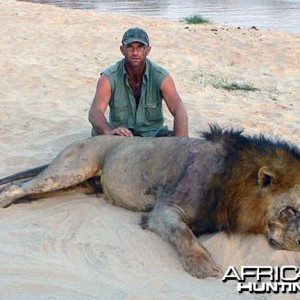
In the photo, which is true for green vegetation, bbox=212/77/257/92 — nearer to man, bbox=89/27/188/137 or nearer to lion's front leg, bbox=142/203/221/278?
man, bbox=89/27/188/137

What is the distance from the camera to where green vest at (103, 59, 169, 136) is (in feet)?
19.4

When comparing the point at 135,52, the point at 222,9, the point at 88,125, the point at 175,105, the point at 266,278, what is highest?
the point at 135,52

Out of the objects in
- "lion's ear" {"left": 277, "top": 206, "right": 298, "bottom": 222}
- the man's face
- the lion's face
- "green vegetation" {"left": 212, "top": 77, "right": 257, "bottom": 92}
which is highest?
the man's face

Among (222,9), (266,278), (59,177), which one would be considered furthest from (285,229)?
(222,9)

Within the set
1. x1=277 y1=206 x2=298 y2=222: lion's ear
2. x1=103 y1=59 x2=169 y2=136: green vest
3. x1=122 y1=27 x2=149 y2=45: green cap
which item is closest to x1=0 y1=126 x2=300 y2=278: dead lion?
x1=277 y1=206 x2=298 y2=222: lion's ear

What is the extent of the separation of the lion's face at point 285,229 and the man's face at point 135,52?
229 centimetres

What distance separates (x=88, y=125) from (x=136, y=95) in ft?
4.10

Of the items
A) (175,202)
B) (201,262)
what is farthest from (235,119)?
(201,262)

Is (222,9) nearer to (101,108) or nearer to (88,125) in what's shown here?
(88,125)

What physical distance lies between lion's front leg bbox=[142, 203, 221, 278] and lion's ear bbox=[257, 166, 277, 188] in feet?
1.75

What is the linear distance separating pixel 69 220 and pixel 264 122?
3.43 m

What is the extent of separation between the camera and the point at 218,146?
4.61 m

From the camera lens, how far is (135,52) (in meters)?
5.71

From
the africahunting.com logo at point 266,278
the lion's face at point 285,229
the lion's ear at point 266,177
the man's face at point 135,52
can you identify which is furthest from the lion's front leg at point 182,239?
the man's face at point 135,52
